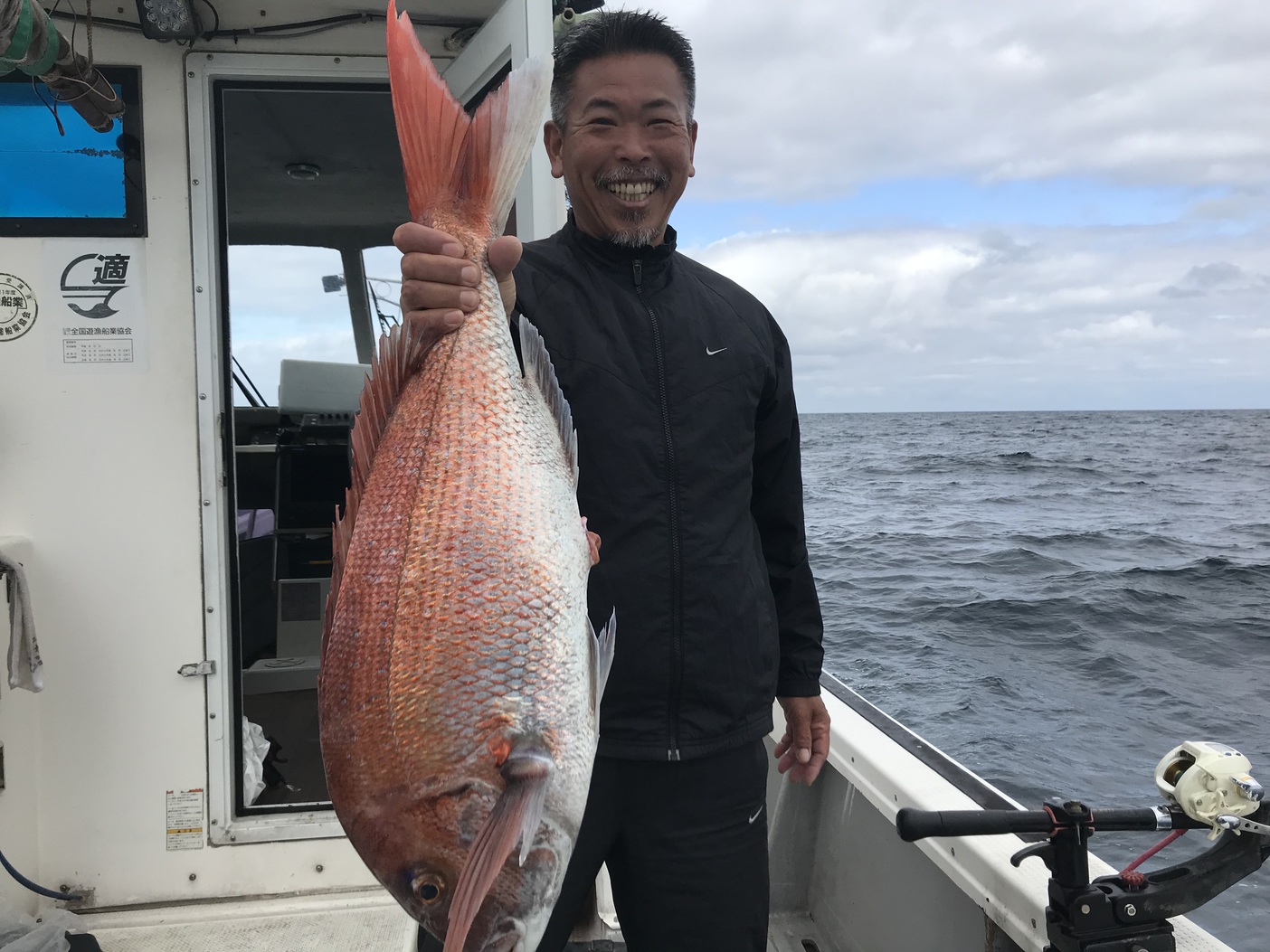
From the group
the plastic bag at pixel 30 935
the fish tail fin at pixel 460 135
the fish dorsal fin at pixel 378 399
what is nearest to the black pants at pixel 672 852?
the fish dorsal fin at pixel 378 399

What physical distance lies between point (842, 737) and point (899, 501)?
836 inches

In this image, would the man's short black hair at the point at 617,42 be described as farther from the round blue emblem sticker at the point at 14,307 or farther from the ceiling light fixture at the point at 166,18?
the round blue emblem sticker at the point at 14,307

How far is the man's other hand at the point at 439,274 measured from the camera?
1.19m

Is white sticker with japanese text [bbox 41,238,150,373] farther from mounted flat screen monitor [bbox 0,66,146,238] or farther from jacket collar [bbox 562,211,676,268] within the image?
jacket collar [bbox 562,211,676,268]

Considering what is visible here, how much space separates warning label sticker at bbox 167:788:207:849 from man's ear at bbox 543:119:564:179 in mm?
2594

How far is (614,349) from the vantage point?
1650 millimetres

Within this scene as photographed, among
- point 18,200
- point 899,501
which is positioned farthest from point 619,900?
point 899,501

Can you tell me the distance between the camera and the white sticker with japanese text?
3.00 meters

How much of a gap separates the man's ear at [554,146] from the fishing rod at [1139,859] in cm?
143

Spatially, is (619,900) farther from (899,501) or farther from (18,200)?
(899,501)

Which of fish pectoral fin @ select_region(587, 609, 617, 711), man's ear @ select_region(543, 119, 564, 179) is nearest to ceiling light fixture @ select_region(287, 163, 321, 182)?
man's ear @ select_region(543, 119, 564, 179)

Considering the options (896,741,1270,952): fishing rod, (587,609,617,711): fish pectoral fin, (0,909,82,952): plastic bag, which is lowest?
(0,909,82,952): plastic bag

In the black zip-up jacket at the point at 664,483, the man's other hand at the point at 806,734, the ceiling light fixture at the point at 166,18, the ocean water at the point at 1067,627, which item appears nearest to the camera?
the black zip-up jacket at the point at 664,483

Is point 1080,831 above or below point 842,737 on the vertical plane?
above
